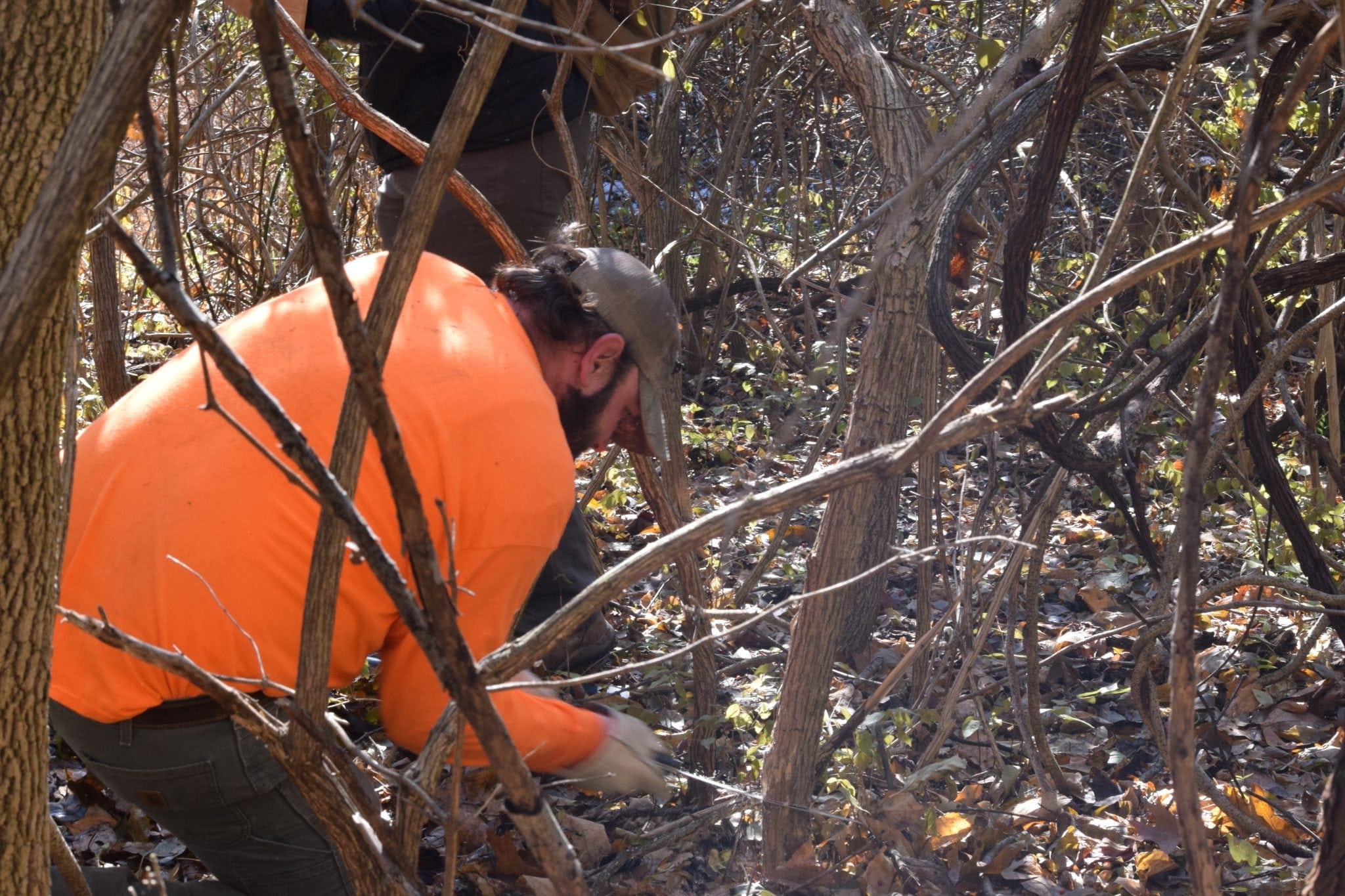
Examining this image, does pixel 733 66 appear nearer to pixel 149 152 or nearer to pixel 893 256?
pixel 893 256

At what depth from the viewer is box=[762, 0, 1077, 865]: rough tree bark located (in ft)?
6.80

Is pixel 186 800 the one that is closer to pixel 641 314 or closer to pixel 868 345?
pixel 641 314

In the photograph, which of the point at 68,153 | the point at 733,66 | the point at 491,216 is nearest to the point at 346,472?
the point at 68,153

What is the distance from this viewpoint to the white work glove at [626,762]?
205 cm

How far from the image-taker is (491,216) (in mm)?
2430


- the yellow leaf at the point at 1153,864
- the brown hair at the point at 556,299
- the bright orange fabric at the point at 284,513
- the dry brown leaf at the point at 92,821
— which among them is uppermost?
the brown hair at the point at 556,299

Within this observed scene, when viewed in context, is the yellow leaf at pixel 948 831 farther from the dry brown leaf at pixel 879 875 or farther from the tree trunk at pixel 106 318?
the tree trunk at pixel 106 318

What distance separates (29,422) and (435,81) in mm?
2215

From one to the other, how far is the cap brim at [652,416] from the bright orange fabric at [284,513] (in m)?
0.40

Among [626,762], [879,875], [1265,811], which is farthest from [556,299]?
[1265,811]

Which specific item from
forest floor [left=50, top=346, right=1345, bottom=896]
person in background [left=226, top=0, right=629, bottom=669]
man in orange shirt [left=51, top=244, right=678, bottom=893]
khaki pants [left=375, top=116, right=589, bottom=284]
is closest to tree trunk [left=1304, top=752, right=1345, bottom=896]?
forest floor [left=50, top=346, right=1345, bottom=896]

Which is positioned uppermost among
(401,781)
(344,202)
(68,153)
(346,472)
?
(344,202)

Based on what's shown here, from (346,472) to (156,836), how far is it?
6.31 ft

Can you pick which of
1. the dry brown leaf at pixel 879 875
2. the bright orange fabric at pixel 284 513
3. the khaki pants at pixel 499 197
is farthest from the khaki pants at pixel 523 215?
the bright orange fabric at pixel 284 513
